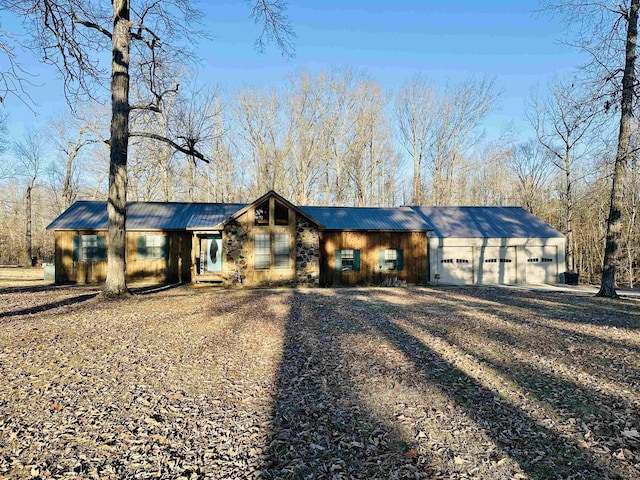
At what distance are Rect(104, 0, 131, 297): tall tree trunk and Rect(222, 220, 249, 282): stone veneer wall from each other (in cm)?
501

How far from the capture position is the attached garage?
21.5 meters

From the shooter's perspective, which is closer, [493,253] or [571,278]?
[571,278]

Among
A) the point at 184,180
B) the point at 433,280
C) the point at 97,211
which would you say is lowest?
the point at 433,280

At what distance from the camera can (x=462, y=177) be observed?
117 feet

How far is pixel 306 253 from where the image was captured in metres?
17.0

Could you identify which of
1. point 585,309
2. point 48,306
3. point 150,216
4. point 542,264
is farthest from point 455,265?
point 48,306

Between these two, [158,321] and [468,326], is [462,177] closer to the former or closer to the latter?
[468,326]

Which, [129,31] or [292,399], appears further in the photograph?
[129,31]

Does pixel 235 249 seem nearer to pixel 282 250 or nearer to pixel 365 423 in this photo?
pixel 282 250

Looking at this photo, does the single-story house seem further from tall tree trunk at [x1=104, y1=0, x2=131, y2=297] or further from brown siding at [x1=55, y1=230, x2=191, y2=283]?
tall tree trunk at [x1=104, y1=0, x2=131, y2=297]

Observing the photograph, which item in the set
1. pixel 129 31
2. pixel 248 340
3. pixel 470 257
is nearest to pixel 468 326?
pixel 248 340

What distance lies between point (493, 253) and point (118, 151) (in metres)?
19.4

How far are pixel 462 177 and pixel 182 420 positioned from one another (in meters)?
35.9

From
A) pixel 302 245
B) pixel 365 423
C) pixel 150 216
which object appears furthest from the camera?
pixel 150 216
